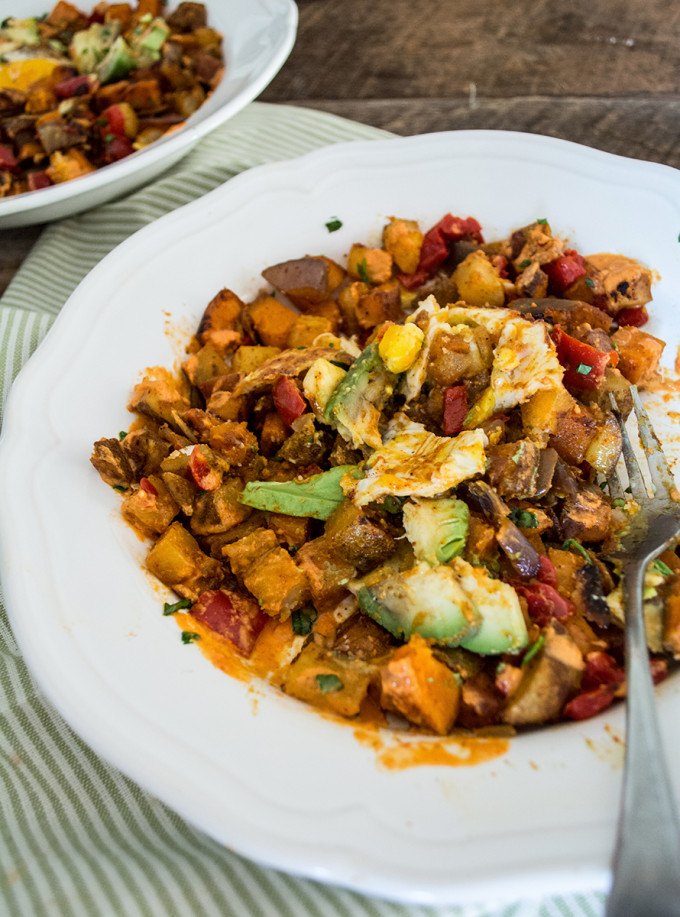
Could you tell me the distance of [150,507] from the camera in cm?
229

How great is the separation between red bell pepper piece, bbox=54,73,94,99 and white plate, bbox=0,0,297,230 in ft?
2.15

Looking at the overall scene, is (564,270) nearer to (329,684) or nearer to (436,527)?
(436,527)

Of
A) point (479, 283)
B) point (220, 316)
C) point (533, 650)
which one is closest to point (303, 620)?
point (533, 650)

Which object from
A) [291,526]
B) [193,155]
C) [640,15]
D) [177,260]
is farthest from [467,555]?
[640,15]

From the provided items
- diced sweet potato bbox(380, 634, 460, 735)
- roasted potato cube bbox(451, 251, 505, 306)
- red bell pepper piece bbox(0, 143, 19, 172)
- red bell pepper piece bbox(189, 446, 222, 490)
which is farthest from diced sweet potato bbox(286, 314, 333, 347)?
red bell pepper piece bbox(0, 143, 19, 172)

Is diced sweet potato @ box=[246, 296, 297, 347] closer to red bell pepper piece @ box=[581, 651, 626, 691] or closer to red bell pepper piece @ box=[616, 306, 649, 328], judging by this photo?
red bell pepper piece @ box=[616, 306, 649, 328]

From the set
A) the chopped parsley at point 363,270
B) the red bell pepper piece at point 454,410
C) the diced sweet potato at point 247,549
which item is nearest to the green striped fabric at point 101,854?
the diced sweet potato at point 247,549

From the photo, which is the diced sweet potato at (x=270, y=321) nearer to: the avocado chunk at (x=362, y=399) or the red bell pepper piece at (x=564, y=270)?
the avocado chunk at (x=362, y=399)

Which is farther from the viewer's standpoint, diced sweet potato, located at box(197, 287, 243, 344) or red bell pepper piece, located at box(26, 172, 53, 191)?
red bell pepper piece, located at box(26, 172, 53, 191)

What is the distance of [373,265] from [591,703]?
176cm

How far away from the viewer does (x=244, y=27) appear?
398 centimetres

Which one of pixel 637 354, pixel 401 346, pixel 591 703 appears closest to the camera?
pixel 591 703

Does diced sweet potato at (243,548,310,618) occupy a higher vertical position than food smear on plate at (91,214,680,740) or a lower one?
lower

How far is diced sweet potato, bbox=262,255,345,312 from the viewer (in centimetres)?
289
